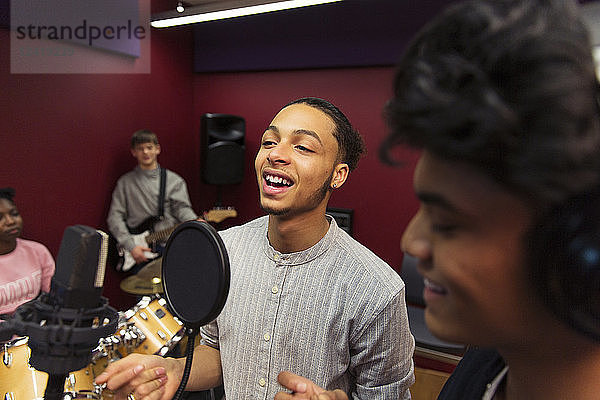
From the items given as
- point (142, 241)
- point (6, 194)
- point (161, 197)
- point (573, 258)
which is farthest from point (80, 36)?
point (573, 258)

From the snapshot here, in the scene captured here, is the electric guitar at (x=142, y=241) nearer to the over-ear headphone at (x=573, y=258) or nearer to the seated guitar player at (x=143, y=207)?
the seated guitar player at (x=143, y=207)

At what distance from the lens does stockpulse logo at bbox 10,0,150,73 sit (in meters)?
3.53

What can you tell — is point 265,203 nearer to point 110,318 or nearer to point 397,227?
point 110,318

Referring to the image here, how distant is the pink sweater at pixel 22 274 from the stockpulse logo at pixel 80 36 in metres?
1.53

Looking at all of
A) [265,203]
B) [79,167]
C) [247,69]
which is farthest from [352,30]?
[265,203]

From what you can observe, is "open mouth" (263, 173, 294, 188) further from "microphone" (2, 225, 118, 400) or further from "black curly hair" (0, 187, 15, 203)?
"black curly hair" (0, 187, 15, 203)

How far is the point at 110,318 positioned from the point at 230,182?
14.4 feet

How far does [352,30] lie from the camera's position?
448 centimetres

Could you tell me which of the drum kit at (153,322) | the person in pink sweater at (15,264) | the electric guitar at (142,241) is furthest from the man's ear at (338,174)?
the electric guitar at (142,241)

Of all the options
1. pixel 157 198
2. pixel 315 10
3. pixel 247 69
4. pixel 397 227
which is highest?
pixel 315 10

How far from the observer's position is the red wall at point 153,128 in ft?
12.1

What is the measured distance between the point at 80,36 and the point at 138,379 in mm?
3809

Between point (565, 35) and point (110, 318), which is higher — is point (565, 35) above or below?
above

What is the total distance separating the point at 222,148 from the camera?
477 centimetres
